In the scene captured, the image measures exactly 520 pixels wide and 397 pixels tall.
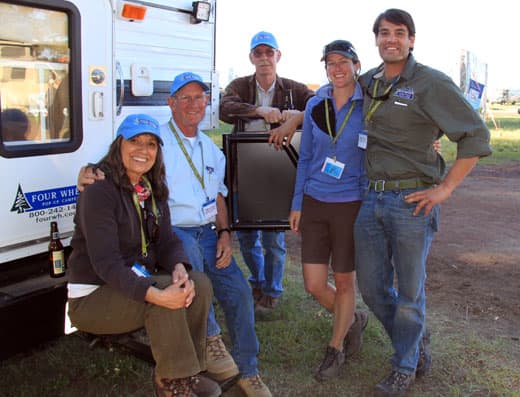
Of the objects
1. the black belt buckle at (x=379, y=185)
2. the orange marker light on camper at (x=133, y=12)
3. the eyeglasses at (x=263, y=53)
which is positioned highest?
the orange marker light on camper at (x=133, y=12)

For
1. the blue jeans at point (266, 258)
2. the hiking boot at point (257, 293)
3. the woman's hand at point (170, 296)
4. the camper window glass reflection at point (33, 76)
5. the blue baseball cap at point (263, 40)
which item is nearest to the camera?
the woman's hand at point (170, 296)

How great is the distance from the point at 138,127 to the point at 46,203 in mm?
720

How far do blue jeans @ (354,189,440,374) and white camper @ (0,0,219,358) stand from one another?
1.59 metres

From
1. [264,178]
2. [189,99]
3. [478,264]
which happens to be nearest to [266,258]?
[264,178]

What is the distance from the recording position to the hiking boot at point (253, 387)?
10.3 feet

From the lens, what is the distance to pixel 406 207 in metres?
3.09

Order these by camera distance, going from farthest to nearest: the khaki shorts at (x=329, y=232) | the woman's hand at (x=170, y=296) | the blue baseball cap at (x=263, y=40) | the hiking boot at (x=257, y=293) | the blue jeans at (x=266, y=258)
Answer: the hiking boot at (x=257, y=293) < the blue jeans at (x=266, y=258) < the blue baseball cap at (x=263, y=40) < the khaki shorts at (x=329, y=232) < the woman's hand at (x=170, y=296)

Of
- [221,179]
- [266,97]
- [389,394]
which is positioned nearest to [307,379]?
→ [389,394]

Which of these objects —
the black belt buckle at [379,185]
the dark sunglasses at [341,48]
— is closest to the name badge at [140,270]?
the black belt buckle at [379,185]

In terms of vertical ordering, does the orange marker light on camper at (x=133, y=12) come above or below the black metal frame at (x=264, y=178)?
above

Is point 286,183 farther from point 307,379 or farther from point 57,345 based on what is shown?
point 57,345

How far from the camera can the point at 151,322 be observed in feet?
8.80

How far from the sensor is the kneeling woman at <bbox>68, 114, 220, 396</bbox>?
265 cm

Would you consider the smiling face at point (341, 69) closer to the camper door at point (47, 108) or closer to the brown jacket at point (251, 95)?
the brown jacket at point (251, 95)
